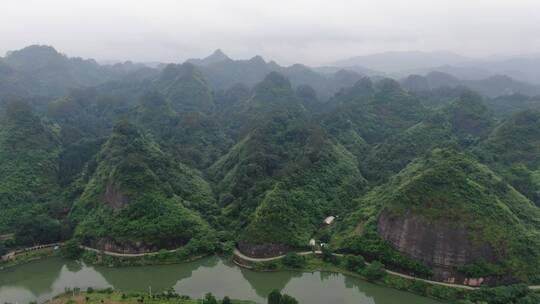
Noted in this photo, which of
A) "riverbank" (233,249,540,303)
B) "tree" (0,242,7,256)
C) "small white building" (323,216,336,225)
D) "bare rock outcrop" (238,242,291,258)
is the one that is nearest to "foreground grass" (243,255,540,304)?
"riverbank" (233,249,540,303)

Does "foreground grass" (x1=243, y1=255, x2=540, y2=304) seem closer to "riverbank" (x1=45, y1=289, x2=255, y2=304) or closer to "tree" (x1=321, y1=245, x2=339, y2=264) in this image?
"tree" (x1=321, y1=245, x2=339, y2=264)

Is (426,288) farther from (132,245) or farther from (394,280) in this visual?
(132,245)

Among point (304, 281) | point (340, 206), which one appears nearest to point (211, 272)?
point (304, 281)

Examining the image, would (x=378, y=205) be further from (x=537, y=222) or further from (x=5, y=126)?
(x=5, y=126)

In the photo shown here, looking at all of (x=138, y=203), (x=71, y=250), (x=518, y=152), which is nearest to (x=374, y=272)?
(x=138, y=203)

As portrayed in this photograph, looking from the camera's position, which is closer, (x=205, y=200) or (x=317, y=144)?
(x=205, y=200)

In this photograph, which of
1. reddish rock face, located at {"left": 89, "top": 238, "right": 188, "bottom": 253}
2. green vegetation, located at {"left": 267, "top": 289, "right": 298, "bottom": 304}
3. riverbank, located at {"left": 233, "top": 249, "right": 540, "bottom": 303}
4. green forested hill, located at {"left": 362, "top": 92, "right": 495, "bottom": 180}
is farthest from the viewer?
green forested hill, located at {"left": 362, "top": 92, "right": 495, "bottom": 180}
